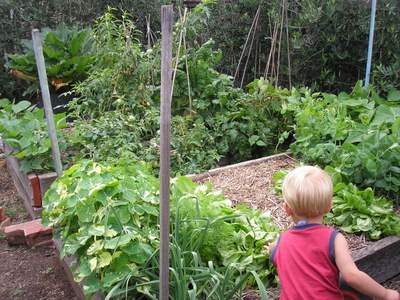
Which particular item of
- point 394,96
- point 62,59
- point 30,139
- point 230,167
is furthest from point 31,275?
point 394,96

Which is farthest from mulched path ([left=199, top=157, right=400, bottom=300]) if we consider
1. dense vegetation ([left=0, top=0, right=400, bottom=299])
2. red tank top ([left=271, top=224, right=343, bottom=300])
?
red tank top ([left=271, top=224, right=343, bottom=300])

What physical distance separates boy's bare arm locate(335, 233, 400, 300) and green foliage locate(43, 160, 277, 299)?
1.73 feet

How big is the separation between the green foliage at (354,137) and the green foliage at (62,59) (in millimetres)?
Answer: 2589

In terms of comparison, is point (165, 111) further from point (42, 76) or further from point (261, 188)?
point (261, 188)

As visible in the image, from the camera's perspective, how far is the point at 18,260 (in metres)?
3.37

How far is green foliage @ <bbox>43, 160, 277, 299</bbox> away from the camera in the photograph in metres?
2.02

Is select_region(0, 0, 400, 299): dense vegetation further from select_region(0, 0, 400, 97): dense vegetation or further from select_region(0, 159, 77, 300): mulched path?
select_region(0, 159, 77, 300): mulched path

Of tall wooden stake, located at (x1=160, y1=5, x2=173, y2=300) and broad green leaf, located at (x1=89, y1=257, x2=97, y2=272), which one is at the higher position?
tall wooden stake, located at (x1=160, y1=5, x2=173, y2=300)

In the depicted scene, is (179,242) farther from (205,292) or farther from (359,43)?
(359,43)

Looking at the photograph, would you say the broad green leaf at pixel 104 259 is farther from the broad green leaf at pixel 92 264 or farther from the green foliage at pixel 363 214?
the green foliage at pixel 363 214

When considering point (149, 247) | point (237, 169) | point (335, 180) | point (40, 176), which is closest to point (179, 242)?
point (149, 247)

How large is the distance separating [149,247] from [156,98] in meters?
2.43

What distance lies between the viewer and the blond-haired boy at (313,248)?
1.63 metres

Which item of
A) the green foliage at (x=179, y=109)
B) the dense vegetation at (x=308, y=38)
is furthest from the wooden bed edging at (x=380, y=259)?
the dense vegetation at (x=308, y=38)
